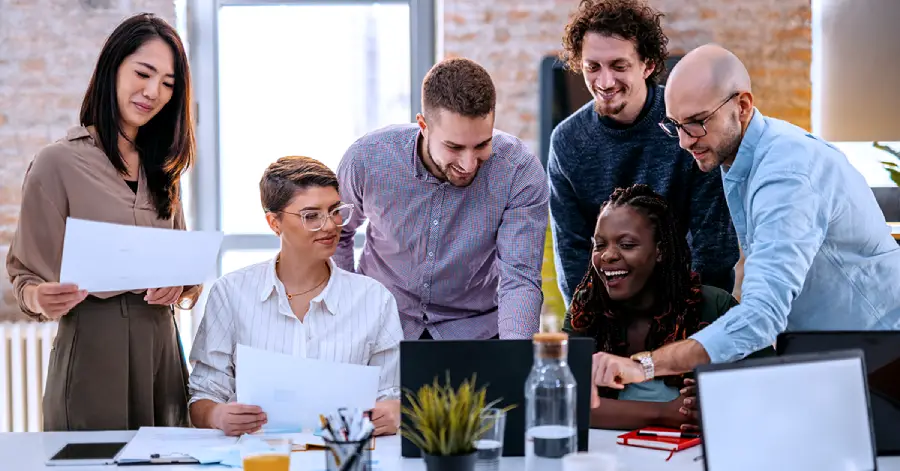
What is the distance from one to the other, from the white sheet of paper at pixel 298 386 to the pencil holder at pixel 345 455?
0.42 metres

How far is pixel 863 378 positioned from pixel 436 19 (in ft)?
11.3

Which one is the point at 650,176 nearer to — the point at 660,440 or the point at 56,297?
the point at 660,440

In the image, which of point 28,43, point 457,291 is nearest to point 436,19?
point 28,43

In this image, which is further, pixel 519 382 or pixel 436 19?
pixel 436 19

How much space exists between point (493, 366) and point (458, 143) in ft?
2.39

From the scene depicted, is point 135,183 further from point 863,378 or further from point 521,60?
point 521,60

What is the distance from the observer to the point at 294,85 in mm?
4723

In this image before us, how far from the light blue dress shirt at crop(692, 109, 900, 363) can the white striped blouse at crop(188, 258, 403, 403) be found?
0.78 metres

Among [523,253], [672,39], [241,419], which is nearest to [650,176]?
[523,253]

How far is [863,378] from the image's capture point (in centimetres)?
160

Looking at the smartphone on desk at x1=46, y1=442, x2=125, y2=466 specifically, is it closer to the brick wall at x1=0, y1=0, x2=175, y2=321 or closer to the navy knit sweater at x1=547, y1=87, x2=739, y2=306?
the navy knit sweater at x1=547, y1=87, x2=739, y2=306

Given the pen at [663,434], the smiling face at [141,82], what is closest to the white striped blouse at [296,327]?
the smiling face at [141,82]

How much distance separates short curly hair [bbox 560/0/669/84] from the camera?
2.57 m

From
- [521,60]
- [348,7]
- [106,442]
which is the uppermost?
[348,7]
